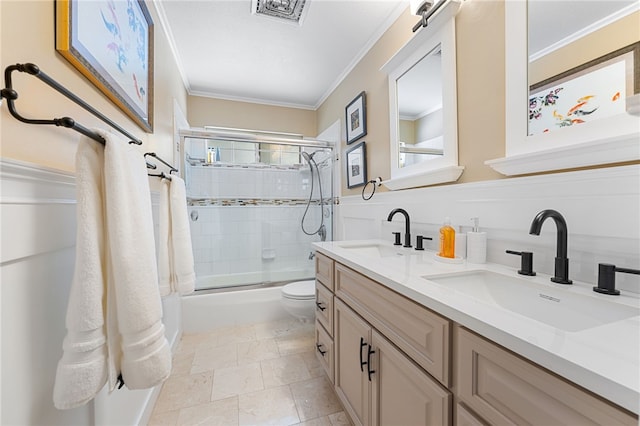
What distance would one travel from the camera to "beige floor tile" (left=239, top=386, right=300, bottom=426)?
126 cm

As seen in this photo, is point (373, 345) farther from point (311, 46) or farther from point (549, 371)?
point (311, 46)

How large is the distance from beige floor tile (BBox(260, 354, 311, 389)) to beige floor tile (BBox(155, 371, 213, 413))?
34 centimetres

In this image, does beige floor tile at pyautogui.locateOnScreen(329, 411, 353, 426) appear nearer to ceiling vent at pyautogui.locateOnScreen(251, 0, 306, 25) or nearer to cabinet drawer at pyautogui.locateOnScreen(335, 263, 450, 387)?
cabinet drawer at pyautogui.locateOnScreen(335, 263, 450, 387)

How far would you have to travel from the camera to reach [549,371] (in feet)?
1.36

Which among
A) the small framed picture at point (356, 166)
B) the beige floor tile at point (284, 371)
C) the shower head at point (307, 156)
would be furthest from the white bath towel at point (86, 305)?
the shower head at point (307, 156)

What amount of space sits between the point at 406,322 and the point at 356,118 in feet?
5.83

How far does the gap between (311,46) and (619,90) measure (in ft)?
6.00

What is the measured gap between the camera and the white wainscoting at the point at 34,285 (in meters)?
0.52

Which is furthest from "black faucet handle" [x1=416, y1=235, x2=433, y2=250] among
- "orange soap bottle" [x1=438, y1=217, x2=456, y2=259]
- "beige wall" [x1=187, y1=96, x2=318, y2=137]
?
"beige wall" [x1=187, y1=96, x2=318, y2=137]

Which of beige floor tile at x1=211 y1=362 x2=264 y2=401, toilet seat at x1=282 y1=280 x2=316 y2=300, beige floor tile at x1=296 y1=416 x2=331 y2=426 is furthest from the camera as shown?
toilet seat at x1=282 y1=280 x2=316 y2=300

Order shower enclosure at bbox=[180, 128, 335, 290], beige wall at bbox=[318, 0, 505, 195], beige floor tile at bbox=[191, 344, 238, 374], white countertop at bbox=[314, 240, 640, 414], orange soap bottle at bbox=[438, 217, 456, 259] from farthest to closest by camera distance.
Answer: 1. shower enclosure at bbox=[180, 128, 335, 290]
2. beige floor tile at bbox=[191, 344, 238, 374]
3. orange soap bottle at bbox=[438, 217, 456, 259]
4. beige wall at bbox=[318, 0, 505, 195]
5. white countertop at bbox=[314, 240, 640, 414]

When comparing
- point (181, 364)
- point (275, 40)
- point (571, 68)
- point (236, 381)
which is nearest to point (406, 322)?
point (571, 68)

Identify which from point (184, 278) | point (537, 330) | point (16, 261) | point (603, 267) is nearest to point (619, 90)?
point (603, 267)

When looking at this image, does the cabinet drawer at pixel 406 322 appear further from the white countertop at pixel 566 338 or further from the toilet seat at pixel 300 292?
the toilet seat at pixel 300 292
